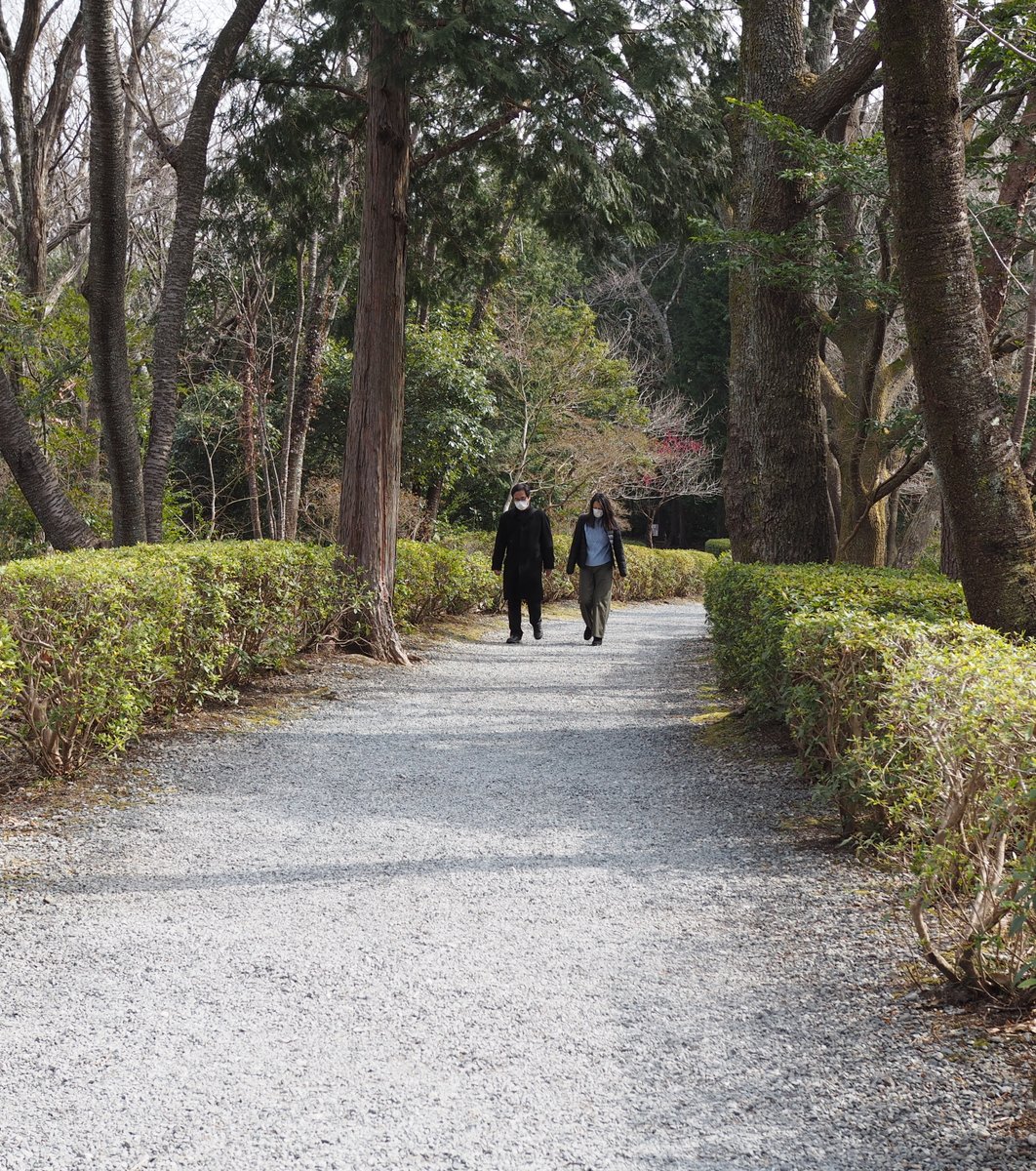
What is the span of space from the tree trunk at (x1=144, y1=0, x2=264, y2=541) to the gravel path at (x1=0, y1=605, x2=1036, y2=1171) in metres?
4.20

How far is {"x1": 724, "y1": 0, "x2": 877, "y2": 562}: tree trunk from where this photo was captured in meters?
7.85

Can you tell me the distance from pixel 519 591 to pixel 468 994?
9209 mm

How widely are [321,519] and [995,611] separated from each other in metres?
14.7

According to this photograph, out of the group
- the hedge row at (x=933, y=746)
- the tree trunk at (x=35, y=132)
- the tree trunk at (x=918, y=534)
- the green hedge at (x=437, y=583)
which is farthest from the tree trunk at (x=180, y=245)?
the tree trunk at (x=918, y=534)

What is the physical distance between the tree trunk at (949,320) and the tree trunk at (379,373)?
5.96m

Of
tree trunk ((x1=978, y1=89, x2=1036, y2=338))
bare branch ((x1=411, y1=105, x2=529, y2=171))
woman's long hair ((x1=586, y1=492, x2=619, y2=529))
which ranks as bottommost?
woman's long hair ((x1=586, y1=492, x2=619, y2=529))

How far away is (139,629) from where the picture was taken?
5.45 m

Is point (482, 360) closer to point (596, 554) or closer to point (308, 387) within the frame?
point (308, 387)

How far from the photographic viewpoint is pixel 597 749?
21.5 feet

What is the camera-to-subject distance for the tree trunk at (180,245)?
884 cm

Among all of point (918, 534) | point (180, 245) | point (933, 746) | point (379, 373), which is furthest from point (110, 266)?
point (918, 534)

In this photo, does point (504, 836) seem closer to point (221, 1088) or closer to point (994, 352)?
point (221, 1088)

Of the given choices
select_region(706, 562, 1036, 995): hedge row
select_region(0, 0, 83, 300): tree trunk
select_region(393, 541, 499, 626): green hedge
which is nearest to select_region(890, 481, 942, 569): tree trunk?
select_region(393, 541, 499, 626): green hedge

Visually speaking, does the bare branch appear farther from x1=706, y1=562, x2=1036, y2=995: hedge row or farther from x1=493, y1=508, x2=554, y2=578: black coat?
x1=706, y1=562, x2=1036, y2=995: hedge row
